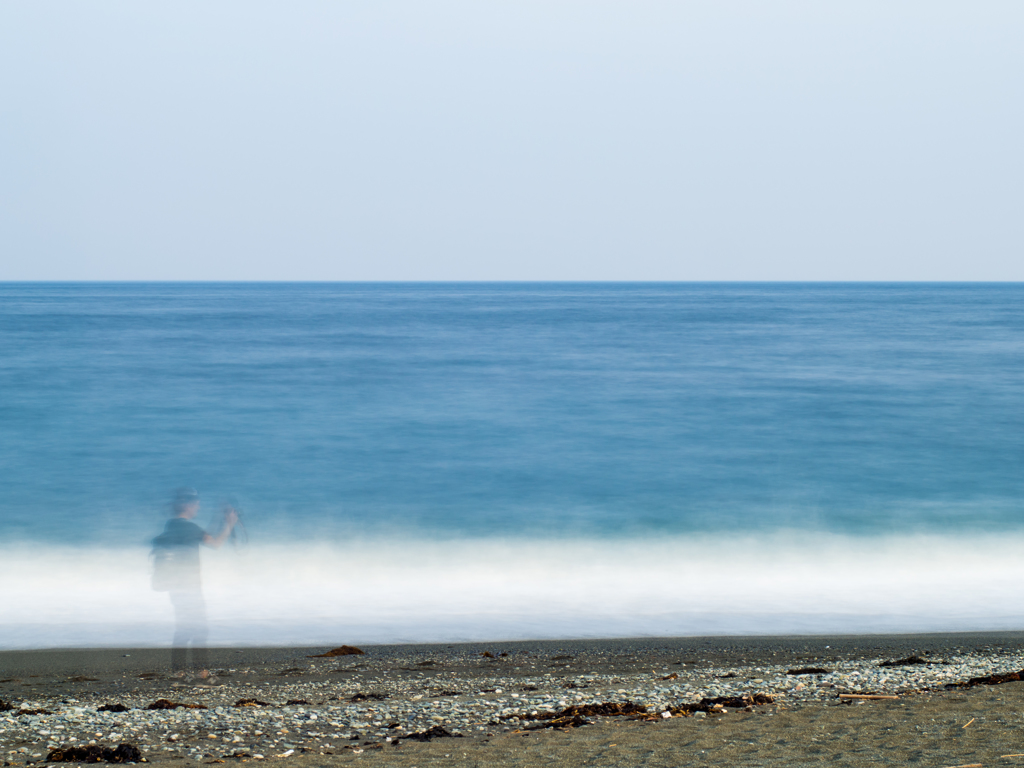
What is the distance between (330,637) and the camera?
25.7 feet

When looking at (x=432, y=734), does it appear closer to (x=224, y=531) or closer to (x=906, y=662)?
(x=224, y=531)

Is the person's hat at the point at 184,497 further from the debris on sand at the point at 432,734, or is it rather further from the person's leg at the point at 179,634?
the debris on sand at the point at 432,734

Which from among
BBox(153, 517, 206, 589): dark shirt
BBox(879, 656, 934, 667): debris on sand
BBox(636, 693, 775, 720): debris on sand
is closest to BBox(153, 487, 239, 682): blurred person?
BBox(153, 517, 206, 589): dark shirt

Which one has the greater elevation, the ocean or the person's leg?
the ocean

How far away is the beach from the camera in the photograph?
437cm

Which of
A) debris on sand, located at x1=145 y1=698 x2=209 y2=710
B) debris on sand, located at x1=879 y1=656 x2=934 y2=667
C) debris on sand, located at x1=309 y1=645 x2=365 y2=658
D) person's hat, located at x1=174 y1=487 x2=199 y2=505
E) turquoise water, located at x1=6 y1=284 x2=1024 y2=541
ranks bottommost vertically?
debris on sand, located at x1=879 y1=656 x2=934 y2=667

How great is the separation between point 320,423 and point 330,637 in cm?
1285

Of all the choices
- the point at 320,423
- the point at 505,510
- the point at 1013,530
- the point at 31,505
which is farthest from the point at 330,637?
the point at 320,423

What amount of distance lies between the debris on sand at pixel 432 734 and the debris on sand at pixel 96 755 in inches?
57.0

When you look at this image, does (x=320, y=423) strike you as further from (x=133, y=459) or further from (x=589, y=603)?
(x=589, y=603)

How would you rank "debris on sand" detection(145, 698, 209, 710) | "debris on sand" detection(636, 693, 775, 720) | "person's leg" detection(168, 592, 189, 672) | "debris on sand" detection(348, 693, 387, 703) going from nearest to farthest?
"debris on sand" detection(636, 693, 775, 720), "debris on sand" detection(145, 698, 209, 710), "debris on sand" detection(348, 693, 387, 703), "person's leg" detection(168, 592, 189, 672)

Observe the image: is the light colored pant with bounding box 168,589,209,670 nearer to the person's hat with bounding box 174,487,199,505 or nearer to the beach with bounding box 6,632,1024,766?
the beach with bounding box 6,632,1024,766

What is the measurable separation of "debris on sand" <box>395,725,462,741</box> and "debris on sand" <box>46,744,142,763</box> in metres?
1.45

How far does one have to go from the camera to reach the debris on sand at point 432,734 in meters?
4.78
